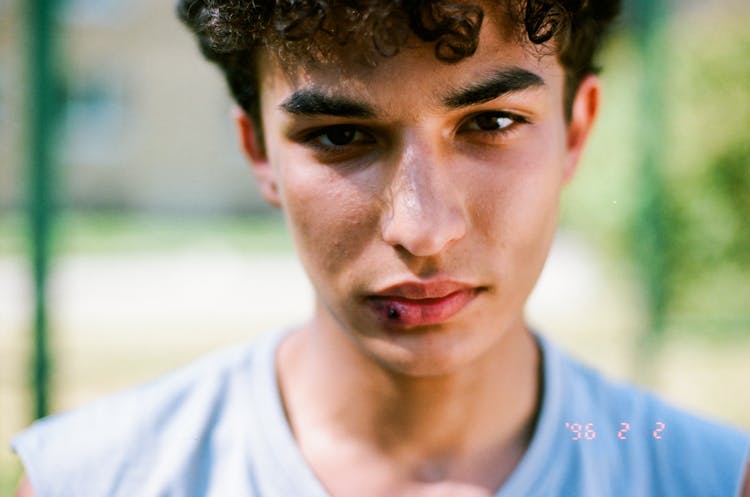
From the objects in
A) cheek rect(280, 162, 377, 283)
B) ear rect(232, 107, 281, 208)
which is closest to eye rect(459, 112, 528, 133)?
cheek rect(280, 162, 377, 283)

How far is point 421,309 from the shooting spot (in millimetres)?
1550

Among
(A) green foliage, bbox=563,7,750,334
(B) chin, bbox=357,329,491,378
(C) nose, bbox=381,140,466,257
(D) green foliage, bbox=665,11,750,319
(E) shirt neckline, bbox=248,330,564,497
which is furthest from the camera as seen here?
(D) green foliage, bbox=665,11,750,319

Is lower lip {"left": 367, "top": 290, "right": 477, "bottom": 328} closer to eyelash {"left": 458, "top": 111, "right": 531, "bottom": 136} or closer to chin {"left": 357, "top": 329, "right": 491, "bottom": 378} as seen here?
chin {"left": 357, "top": 329, "right": 491, "bottom": 378}

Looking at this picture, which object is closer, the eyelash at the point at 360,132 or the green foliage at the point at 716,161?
the eyelash at the point at 360,132

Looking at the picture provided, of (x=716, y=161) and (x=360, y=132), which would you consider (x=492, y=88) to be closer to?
(x=360, y=132)

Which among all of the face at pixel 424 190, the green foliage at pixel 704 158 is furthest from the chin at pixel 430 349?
the green foliage at pixel 704 158

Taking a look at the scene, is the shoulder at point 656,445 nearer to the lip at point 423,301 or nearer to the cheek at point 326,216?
the lip at point 423,301

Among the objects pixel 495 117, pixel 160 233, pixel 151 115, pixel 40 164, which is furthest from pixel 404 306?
pixel 151 115

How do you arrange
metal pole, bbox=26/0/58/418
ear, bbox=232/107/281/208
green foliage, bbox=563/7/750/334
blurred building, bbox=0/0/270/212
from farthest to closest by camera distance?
blurred building, bbox=0/0/270/212 < green foliage, bbox=563/7/750/334 < metal pole, bbox=26/0/58/418 < ear, bbox=232/107/281/208

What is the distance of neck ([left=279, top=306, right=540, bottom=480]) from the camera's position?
5.83ft

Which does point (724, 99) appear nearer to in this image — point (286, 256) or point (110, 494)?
point (110, 494)

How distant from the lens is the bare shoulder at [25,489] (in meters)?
1.72

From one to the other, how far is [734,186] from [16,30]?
17.2ft

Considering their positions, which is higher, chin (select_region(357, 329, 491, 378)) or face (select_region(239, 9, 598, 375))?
face (select_region(239, 9, 598, 375))
